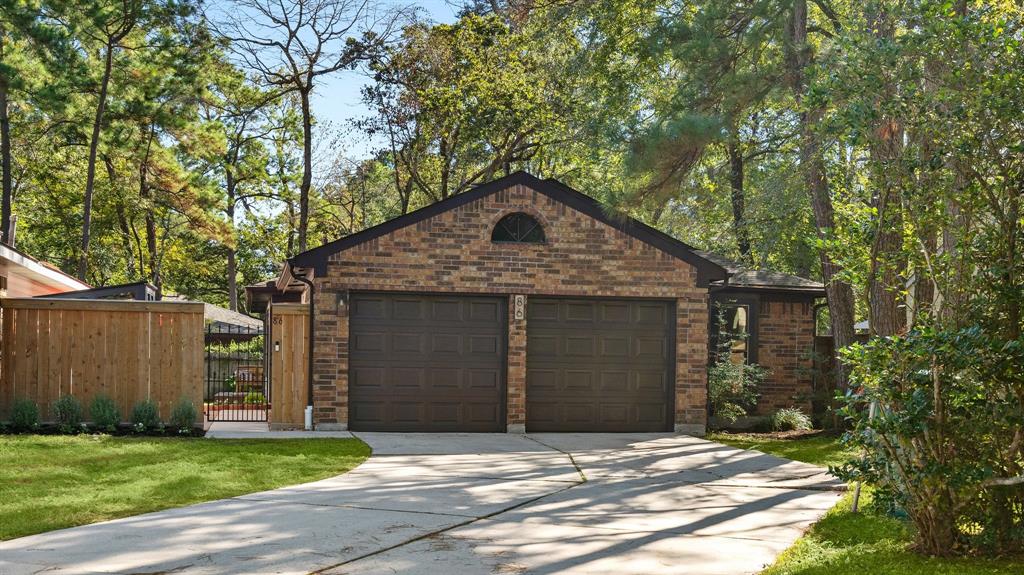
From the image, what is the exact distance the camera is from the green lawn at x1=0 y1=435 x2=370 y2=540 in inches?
309

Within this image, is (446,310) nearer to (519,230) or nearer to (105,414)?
(519,230)

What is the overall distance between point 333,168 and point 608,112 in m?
20.6

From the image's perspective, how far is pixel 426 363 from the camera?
14945mm

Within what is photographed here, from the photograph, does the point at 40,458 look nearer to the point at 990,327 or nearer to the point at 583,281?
the point at 583,281

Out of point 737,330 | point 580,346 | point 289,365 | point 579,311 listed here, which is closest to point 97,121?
point 289,365

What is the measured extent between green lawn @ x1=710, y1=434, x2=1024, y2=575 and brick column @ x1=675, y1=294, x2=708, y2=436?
636 cm

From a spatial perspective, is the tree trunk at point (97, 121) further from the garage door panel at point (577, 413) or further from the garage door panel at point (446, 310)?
the garage door panel at point (577, 413)

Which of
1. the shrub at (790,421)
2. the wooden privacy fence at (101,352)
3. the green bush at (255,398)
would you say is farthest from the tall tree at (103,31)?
the shrub at (790,421)

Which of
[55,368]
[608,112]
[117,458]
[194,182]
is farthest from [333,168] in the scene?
[117,458]

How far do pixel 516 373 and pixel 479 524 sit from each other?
7.46 metres

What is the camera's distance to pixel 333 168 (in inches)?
1417

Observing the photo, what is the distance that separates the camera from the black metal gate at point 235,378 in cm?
1855

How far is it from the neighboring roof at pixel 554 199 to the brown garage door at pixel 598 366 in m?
0.95

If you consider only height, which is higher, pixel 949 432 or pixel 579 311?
pixel 579 311
